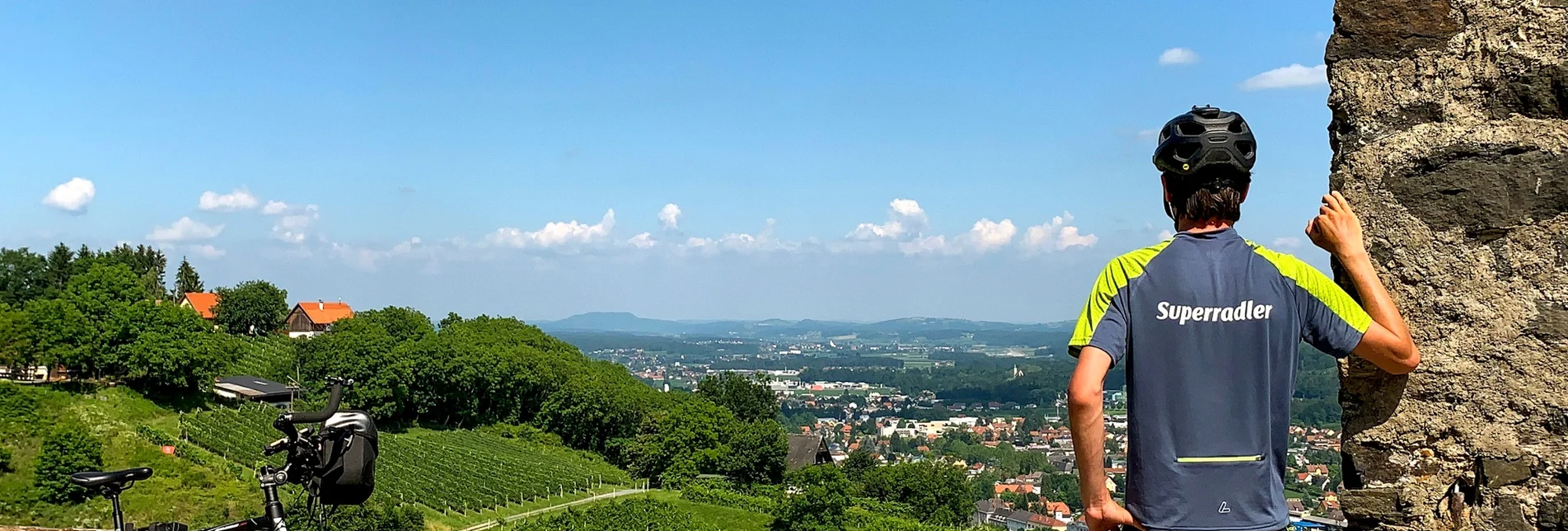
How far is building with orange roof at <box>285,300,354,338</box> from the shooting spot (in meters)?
80.1

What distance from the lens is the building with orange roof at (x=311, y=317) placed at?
80125 mm

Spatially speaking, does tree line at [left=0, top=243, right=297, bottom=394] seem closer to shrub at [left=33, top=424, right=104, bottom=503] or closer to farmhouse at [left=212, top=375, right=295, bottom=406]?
farmhouse at [left=212, top=375, right=295, bottom=406]

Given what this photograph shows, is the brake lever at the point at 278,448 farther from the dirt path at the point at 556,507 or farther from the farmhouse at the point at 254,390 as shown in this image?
the farmhouse at the point at 254,390

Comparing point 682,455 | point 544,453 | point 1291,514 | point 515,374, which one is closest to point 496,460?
point 544,453

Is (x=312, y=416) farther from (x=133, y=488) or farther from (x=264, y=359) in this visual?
(x=264, y=359)

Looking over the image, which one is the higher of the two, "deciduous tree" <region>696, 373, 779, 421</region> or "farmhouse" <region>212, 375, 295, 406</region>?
"farmhouse" <region>212, 375, 295, 406</region>

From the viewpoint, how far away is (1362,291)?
2688 millimetres

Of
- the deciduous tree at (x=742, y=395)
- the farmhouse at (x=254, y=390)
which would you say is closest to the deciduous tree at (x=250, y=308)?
Answer: the farmhouse at (x=254, y=390)

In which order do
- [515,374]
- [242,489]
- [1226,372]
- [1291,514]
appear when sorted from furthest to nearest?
[515,374] < [242,489] < [1291,514] < [1226,372]

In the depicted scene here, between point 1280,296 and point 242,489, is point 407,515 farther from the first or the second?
point 1280,296

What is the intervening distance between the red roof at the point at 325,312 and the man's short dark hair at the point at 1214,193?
8474 centimetres

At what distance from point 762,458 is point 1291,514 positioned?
5359cm

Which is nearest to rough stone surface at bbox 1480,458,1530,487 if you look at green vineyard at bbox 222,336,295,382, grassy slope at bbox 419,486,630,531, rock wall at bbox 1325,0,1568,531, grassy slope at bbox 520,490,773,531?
rock wall at bbox 1325,0,1568,531

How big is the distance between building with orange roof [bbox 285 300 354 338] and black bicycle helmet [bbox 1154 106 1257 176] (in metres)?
83.8
